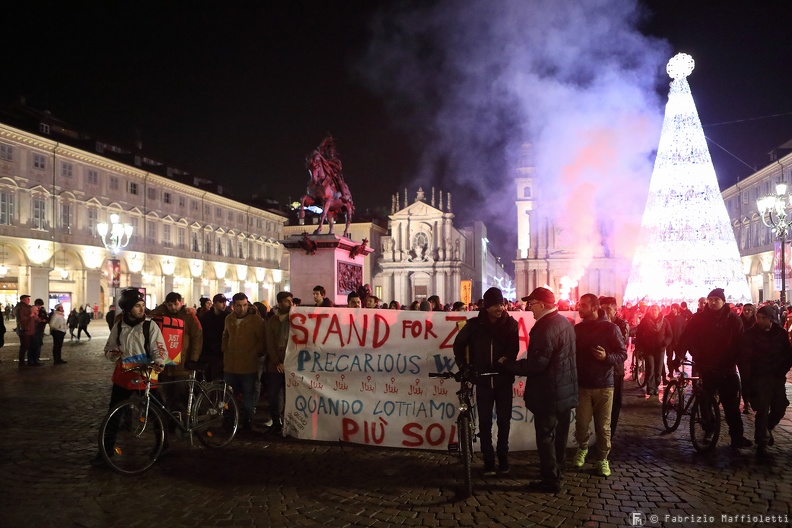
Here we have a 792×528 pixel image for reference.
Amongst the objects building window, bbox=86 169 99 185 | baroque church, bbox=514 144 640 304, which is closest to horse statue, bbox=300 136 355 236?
building window, bbox=86 169 99 185

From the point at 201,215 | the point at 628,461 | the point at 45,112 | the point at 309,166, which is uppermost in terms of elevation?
the point at 45,112

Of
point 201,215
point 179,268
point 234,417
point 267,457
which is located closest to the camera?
point 267,457

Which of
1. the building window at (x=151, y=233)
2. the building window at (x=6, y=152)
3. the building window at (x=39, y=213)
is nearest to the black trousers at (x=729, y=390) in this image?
the building window at (x=6, y=152)

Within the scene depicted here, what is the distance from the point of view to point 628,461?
6629 millimetres

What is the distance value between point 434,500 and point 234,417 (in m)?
3.24

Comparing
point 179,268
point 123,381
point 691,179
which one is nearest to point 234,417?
point 123,381

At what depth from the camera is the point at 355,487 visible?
5648mm

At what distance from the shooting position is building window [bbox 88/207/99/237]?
4800 centimetres

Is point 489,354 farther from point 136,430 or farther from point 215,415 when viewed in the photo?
point 136,430

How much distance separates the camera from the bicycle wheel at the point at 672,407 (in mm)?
8117

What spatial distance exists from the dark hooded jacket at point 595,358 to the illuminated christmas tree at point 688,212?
23388 mm

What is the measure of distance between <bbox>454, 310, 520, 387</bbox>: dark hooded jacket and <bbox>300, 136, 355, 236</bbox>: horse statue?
933 cm

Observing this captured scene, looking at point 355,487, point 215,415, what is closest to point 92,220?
point 215,415

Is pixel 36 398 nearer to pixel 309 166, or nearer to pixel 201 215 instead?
pixel 309 166
